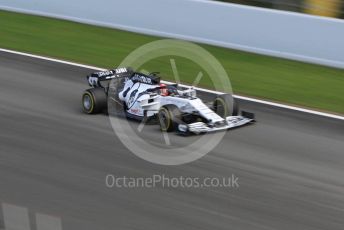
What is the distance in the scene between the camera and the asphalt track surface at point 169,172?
26.7ft

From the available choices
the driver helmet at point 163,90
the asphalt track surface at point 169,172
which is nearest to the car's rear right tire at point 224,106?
the asphalt track surface at point 169,172

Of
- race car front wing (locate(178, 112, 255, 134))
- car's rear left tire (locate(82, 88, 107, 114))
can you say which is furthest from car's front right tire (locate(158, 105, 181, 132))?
car's rear left tire (locate(82, 88, 107, 114))

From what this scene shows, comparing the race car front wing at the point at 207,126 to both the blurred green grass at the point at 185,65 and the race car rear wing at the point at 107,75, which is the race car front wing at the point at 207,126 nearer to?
the race car rear wing at the point at 107,75

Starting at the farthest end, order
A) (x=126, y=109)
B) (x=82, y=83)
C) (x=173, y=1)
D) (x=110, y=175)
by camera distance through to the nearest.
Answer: (x=173, y=1) → (x=82, y=83) → (x=126, y=109) → (x=110, y=175)

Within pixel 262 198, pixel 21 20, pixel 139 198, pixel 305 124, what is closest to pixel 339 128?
pixel 305 124

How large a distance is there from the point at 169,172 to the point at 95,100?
102 inches

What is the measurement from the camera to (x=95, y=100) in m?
11.6

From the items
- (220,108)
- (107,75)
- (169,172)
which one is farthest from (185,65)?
(169,172)

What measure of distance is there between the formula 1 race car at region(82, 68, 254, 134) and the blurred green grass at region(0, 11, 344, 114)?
2479 millimetres

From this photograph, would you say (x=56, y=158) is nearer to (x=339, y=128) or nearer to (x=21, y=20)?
(x=339, y=128)

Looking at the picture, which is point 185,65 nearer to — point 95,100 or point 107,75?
point 107,75

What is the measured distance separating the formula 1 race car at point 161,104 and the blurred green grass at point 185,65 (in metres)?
2.48

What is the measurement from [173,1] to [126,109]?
22.3 feet

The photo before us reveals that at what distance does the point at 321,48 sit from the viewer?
15906mm
